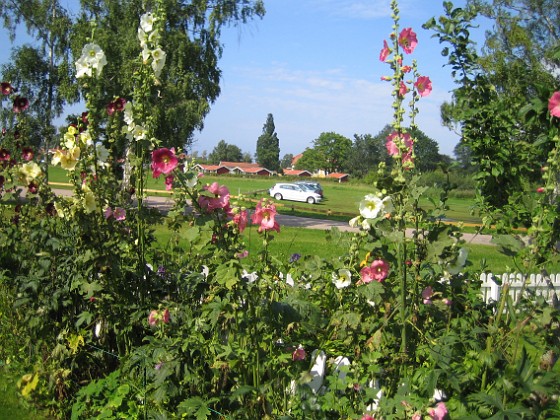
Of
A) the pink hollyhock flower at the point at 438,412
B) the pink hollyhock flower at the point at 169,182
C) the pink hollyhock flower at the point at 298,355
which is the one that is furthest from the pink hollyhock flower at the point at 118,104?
the pink hollyhock flower at the point at 438,412

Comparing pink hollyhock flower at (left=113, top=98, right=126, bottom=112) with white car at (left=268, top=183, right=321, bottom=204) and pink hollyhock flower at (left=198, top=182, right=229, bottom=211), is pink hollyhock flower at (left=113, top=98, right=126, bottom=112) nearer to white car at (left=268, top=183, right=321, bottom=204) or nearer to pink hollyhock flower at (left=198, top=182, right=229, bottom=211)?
pink hollyhock flower at (left=198, top=182, right=229, bottom=211)

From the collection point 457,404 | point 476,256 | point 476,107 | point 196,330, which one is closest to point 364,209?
point 457,404

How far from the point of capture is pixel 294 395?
2.48 meters

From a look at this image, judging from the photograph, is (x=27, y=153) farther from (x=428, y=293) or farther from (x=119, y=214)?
(x=428, y=293)

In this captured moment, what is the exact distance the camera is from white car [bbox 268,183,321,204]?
35713mm

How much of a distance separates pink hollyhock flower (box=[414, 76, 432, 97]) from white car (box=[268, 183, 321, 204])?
109ft

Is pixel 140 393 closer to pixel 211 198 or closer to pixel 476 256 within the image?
pixel 211 198

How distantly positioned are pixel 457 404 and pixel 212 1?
18427 mm

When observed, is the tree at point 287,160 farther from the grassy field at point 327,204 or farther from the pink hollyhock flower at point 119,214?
the pink hollyhock flower at point 119,214

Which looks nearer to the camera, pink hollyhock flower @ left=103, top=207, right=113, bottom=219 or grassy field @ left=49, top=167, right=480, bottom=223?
grassy field @ left=49, top=167, right=480, bottom=223

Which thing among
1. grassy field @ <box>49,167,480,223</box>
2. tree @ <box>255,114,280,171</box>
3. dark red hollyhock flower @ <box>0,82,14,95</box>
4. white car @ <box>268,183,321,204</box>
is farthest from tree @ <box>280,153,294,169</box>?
dark red hollyhock flower @ <box>0,82,14,95</box>

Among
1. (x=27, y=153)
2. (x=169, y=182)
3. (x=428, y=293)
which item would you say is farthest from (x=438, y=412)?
(x=27, y=153)

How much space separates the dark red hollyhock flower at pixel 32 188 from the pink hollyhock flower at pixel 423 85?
2.23m

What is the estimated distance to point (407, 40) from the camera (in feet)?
7.52
